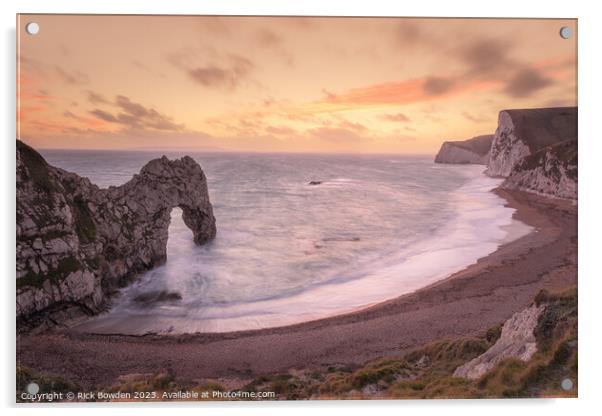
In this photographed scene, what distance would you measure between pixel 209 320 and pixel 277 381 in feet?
6.83

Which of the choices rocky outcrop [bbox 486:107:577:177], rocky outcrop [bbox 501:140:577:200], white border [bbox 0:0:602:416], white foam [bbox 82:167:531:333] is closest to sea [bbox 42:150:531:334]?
white foam [bbox 82:167:531:333]

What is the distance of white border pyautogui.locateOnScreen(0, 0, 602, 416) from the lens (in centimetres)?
691

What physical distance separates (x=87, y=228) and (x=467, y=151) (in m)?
9.44

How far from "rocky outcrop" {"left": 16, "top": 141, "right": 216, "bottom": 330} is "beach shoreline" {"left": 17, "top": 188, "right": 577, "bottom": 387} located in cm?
79

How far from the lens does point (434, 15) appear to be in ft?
23.8

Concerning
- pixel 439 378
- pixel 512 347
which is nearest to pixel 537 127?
pixel 512 347

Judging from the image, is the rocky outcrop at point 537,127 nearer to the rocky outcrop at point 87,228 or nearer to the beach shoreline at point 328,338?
the beach shoreline at point 328,338

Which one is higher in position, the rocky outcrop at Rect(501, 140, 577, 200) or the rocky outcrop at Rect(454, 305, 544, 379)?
the rocky outcrop at Rect(501, 140, 577, 200)

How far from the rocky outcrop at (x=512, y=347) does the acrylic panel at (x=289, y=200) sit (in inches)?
1.3

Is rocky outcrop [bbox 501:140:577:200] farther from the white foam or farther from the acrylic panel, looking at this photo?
the white foam

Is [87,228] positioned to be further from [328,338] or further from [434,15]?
[434,15]

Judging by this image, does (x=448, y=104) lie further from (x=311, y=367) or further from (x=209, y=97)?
(x=311, y=367)

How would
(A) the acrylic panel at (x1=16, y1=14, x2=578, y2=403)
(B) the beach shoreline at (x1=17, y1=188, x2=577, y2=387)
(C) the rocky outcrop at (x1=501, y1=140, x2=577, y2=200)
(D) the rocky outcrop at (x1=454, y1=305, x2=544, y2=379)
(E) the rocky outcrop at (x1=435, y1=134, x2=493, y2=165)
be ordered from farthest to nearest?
(E) the rocky outcrop at (x1=435, y1=134, x2=493, y2=165), (C) the rocky outcrop at (x1=501, y1=140, x2=577, y2=200), (B) the beach shoreline at (x1=17, y1=188, x2=577, y2=387), (A) the acrylic panel at (x1=16, y1=14, x2=578, y2=403), (D) the rocky outcrop at (x1=454, y1=305, x2=544, y2=379)
